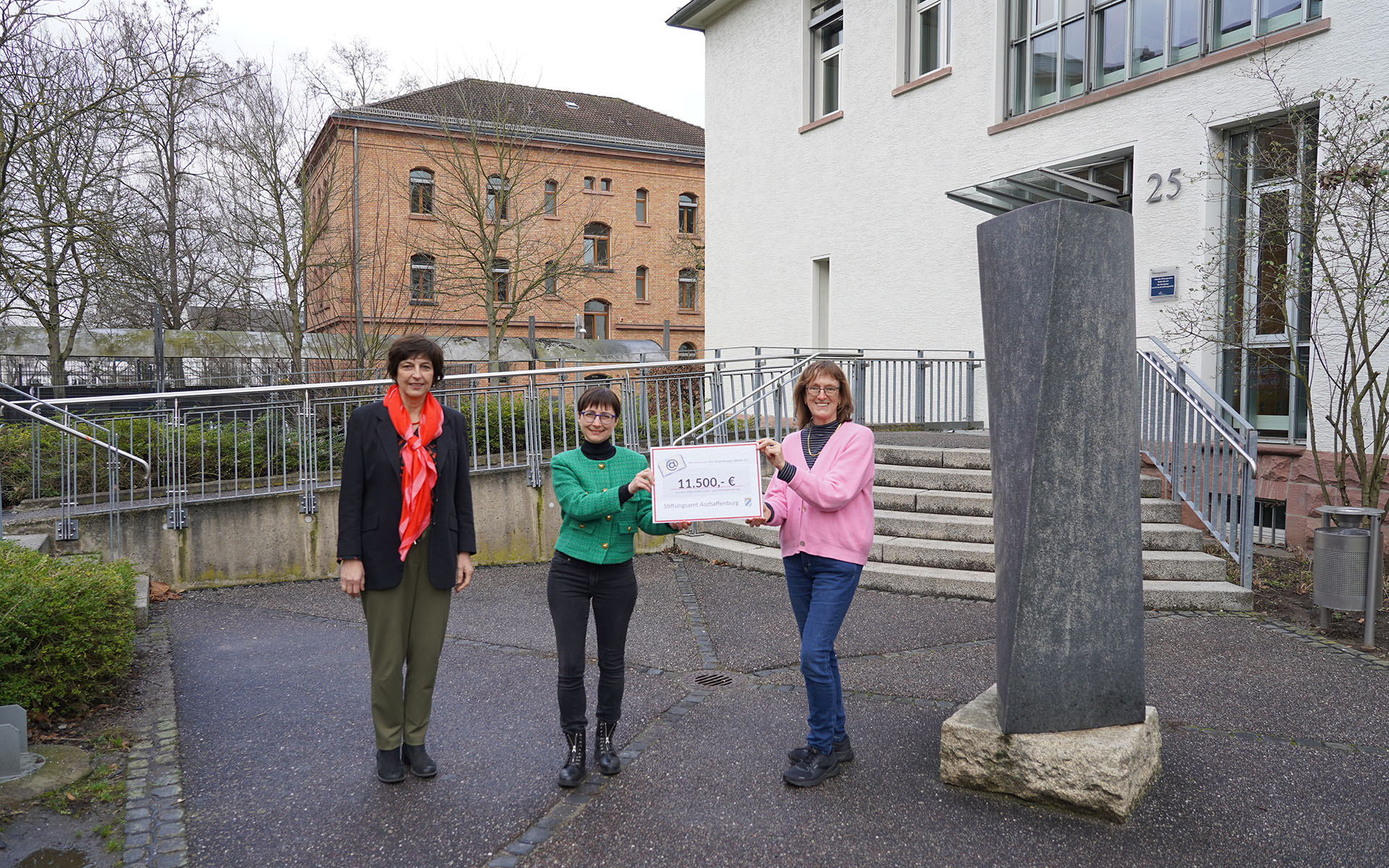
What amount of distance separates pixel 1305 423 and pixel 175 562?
10.3 m

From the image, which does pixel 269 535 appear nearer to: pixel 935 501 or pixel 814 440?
pixel 935 501

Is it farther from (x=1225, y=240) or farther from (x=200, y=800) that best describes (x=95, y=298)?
(x=1225, y=240)

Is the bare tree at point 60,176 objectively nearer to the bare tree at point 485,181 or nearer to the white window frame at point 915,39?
the bare tree at point 485,181

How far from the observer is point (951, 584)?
712cm

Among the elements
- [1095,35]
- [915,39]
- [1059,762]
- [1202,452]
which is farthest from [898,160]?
[1059,762]

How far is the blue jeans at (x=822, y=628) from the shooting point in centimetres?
373

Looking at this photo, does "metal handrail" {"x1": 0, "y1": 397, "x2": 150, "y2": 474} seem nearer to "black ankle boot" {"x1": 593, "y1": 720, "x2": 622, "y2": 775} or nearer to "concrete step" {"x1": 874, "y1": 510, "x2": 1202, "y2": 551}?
"black ankle boot" {"x1": 593, "y1": 720, "x2": 622, "y2": 775}

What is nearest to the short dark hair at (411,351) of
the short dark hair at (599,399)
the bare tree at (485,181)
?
the short dark hair at (599,399)

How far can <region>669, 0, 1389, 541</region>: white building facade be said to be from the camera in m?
9.04

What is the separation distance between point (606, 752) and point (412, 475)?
1.43 metres

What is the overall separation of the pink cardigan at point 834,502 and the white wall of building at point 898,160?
7087 mm

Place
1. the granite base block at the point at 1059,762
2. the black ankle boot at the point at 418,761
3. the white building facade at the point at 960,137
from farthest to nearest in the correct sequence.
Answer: the white building facade at the point at 960,137
the black ankle boot at the point at 418,761
the granite base block at the point at 1059,762

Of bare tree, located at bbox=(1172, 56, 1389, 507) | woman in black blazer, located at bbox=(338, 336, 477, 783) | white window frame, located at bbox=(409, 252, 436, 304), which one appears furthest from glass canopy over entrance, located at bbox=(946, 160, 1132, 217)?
white window frame, located at bbox=(409, 252, 436, 304)

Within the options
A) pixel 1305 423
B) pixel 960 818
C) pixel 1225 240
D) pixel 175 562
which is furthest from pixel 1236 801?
pixel 175 562
